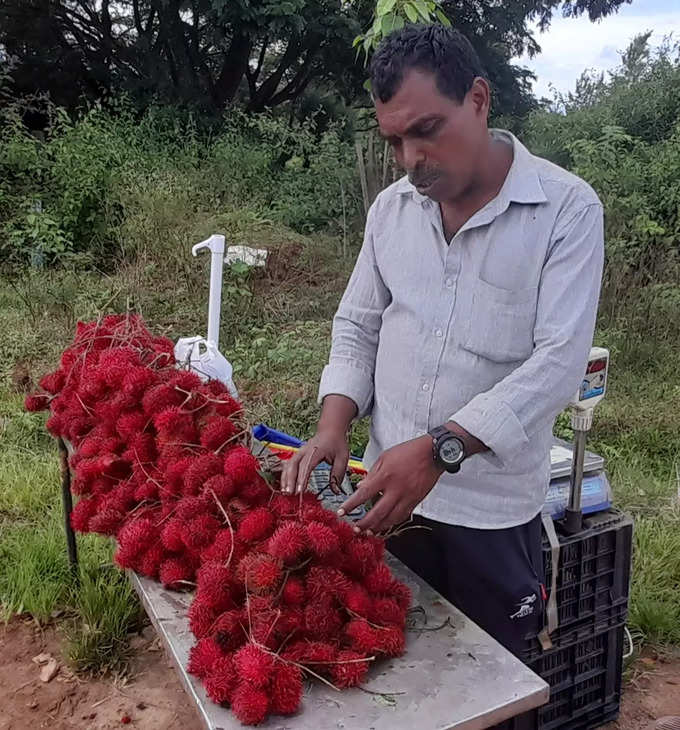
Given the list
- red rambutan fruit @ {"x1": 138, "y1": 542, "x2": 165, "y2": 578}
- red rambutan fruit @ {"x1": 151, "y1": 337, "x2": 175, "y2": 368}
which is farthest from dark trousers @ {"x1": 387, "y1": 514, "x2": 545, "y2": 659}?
red rambutan fruit @ {"x1": 151, "y1": 337, "x2": 175, "y2": 368}

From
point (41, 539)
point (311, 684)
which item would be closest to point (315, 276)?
point (41, 539)

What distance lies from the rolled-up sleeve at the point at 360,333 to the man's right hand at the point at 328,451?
0.04 m

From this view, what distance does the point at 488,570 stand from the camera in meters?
1.62

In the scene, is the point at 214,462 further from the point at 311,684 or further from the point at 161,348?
the point at 161,348

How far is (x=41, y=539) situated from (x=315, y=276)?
3.80 m

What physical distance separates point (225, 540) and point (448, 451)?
0.43 m

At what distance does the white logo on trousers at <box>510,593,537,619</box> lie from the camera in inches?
65.6

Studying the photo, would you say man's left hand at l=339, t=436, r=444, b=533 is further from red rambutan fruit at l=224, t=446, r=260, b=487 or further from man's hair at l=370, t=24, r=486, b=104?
man's hair at l=370, t=24, r=486, b=104

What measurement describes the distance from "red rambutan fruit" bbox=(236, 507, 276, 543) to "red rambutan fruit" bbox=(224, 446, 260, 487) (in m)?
0.12

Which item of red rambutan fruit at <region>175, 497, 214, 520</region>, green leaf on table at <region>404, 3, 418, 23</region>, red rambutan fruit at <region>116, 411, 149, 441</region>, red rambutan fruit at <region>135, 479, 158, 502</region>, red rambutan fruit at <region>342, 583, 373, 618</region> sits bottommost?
red rambutan fruit at <region>342, 583, 373, 618</region>

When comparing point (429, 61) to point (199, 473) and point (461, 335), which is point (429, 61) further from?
point (199, 473)

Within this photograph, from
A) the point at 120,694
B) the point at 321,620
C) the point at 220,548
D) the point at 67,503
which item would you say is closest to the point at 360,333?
the point at 220,548

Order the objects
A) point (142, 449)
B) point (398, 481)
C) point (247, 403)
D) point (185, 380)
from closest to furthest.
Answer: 1. point (398, 481)
2. point (142, 449)
3. point (185, 380)
4. point (247, 403)

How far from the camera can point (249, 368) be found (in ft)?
15.1
